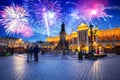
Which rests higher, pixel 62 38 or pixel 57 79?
pixel 62 38

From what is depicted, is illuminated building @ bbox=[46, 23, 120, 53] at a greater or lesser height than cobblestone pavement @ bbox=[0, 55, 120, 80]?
greater

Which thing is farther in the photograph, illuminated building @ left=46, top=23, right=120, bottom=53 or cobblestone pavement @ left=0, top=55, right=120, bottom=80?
illuminated building @ left=46, top=23, right=120, bottom=53

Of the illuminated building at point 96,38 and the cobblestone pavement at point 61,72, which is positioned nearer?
the cobblestone pavement at point 61,72

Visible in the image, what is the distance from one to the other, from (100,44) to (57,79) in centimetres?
11714

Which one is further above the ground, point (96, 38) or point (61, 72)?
point (96, 38)

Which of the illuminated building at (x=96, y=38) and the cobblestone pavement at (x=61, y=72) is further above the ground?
the illuminated building at (x=96, y=38)

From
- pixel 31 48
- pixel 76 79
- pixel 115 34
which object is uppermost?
pixel 115 34

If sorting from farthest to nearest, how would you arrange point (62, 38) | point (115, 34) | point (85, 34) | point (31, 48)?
point (85, 34) → point (115, 34) → point (62, 38) → point (31, 48)

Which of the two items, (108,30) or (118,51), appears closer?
(118,51)

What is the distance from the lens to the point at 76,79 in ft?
38.4

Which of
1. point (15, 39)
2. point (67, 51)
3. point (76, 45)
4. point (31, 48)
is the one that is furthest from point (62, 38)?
point (15, 39)

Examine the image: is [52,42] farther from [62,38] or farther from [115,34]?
[62,38]

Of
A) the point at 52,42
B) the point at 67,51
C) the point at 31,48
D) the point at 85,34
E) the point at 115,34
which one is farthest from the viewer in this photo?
the point at 52,42

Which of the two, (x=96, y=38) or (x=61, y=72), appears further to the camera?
(x=96, y=38)
